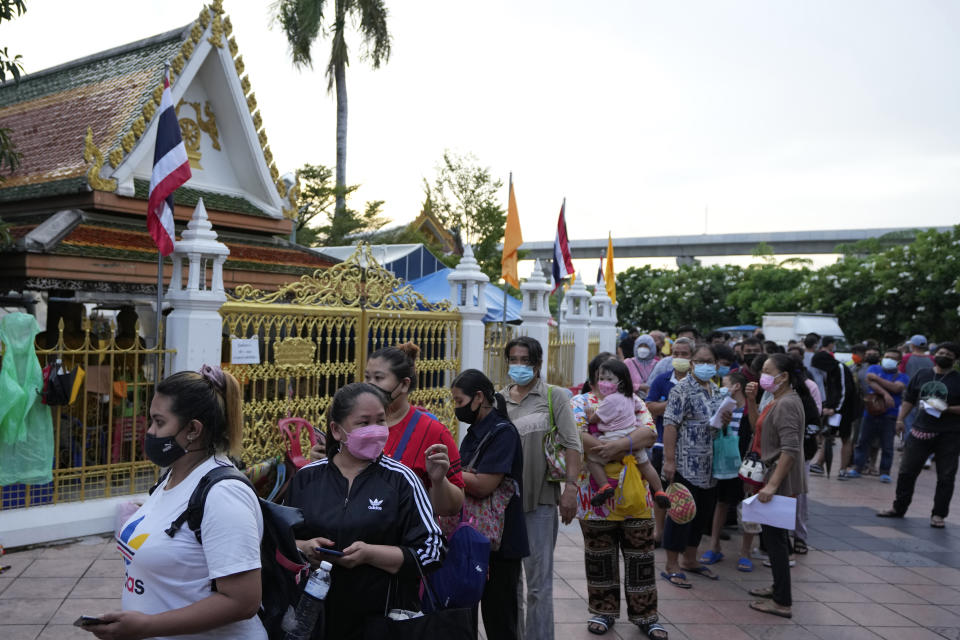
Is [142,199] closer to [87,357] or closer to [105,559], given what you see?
[87,357]

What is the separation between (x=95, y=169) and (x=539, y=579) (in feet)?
23.9

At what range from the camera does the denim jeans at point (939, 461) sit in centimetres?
857

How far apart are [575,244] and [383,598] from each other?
56.8 meters

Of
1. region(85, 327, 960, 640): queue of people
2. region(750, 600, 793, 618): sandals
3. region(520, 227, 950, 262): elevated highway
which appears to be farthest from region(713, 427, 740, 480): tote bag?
region(520, 227, 950, 262): elevated highway

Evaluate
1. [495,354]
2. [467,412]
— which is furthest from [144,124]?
[467,412]

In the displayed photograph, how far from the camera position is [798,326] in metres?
26.2

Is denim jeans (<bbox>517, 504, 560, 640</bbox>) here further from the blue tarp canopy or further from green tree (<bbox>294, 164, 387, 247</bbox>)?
green tree (<bbox>294, 164, 387, 247</bbox>)

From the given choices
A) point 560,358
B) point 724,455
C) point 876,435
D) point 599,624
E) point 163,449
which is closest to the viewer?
point 163,449

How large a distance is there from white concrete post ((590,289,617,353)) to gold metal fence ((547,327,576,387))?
1801 mm

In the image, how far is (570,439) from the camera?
4629 mm

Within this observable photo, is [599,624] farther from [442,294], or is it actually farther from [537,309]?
[442,294]

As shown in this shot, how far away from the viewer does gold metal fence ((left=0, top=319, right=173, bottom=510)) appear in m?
6.66

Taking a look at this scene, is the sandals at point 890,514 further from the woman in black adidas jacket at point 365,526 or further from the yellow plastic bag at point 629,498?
the woman in black adidas jacket at point 365,526

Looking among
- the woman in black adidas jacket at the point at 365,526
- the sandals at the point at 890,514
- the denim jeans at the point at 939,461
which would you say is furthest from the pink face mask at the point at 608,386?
the sandals at the point at 890,514
